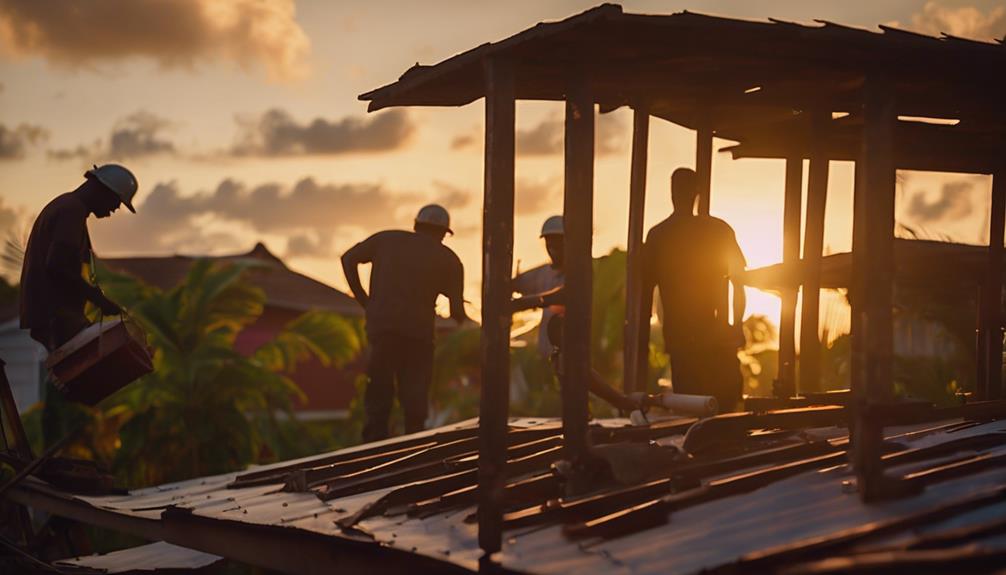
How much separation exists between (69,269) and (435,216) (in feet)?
10.6

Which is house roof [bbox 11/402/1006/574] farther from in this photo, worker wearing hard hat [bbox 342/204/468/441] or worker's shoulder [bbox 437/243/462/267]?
worker's shoulder [bbox 437/243/462/267]

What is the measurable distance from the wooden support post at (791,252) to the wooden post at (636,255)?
1301 millimetres

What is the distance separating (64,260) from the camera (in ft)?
32.0

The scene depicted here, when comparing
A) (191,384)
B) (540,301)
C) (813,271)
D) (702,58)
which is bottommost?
(191,384)

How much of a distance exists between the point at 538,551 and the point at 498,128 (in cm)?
220

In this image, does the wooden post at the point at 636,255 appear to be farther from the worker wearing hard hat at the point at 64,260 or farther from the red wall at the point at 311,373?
the red wall at the point at 311,373

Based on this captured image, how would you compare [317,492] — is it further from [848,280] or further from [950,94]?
[848,280]

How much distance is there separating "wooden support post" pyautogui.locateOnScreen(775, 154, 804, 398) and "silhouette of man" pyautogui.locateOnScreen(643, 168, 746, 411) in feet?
7.63

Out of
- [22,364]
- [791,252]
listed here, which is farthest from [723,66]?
[22,364]

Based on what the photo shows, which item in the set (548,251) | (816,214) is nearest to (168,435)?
(548,251)

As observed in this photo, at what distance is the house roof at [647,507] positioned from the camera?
17.3ft

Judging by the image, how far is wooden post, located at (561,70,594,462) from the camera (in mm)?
7066

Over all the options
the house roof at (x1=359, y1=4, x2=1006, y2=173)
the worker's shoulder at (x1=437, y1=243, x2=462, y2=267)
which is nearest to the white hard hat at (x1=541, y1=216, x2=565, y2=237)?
the worker's shoulder at (x1=437, y1=243, x2=462, y2=267)

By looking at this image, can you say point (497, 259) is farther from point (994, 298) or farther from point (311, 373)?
point (311, 373)
